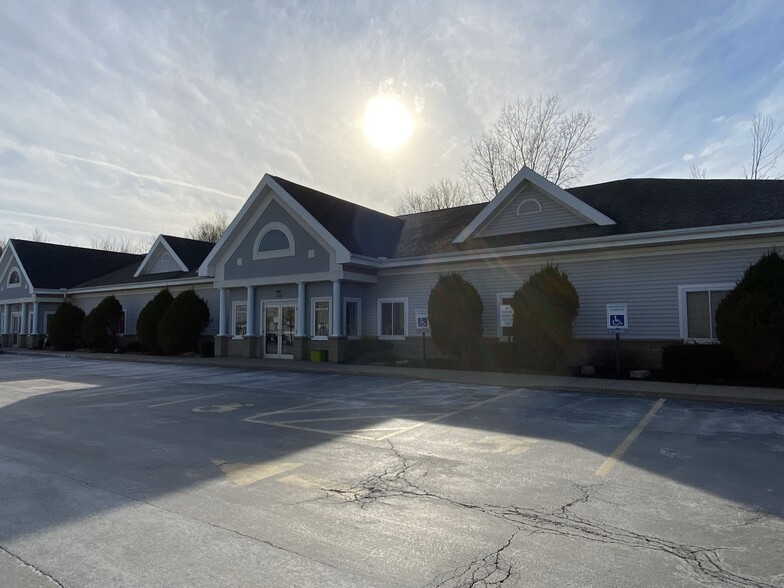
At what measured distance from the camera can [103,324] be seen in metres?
30.4

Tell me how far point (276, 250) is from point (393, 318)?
229 inches

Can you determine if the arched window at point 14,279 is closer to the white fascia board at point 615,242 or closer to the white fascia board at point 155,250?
the white fascia board at point 155,250

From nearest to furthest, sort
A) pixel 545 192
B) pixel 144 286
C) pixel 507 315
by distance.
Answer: pixel 507 315, pixel 545 192, pixel 144 286

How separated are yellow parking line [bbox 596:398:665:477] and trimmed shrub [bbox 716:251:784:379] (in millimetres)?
4075

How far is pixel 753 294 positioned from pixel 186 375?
16515 mm

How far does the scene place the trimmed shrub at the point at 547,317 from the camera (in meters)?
15.7

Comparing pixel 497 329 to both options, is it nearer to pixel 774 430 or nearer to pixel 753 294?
pixel 753 294

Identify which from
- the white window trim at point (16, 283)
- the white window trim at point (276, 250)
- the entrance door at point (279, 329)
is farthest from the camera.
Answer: the white window trim at point (16, 283)

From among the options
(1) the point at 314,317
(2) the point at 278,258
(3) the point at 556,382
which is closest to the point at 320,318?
(1) the point at 314,317

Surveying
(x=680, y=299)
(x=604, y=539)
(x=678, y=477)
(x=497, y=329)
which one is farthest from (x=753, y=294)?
(x=604, y=539)

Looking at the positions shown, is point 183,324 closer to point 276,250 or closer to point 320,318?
point 276,250

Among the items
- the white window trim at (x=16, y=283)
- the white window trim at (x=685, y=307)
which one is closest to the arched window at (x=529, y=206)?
the white window trim at (x=685, y=307)

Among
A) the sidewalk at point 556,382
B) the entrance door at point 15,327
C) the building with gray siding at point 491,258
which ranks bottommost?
the sidewalk at point 556,382

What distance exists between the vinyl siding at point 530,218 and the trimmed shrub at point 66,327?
85.4 ft
